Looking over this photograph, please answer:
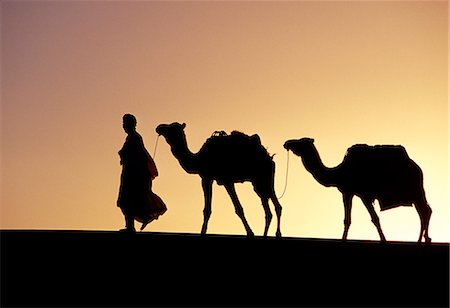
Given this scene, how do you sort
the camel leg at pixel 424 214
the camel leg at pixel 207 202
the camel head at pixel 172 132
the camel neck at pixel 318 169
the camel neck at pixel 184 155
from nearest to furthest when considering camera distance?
the camel leg at pixel 424 214 < the camel neck at pixel 318 169 < the camel leg at pixel 207 202 < the camel neck at pixel 184 155 < the camel head at pixel 172 132

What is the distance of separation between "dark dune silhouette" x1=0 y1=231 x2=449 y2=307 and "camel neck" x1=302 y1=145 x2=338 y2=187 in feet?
2.18

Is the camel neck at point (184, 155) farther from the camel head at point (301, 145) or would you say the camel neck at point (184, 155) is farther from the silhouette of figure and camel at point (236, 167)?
the camel head at point (301, 145)

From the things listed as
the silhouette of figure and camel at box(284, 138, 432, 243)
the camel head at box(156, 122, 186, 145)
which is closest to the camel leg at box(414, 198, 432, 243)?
the silhouette of figure and camel at box(284, 138, 432, 243)

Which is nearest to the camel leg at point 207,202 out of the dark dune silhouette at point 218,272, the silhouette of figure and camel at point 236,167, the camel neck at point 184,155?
the silhouette of figure and camel at point 236,167

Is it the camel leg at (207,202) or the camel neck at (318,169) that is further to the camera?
the camel leg at (207,202)

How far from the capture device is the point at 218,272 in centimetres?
596

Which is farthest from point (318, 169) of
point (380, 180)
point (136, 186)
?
point (136, 186)

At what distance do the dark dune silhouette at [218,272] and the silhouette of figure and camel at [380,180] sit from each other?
471mm

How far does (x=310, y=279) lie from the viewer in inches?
231

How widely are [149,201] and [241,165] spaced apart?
1.00m

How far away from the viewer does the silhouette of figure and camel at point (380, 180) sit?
6355 millimetres

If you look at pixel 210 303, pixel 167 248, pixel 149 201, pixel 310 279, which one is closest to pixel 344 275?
pixel 310 279

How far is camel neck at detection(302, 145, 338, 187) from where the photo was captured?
21.4 ft

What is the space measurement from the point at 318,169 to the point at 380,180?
2.00ft
